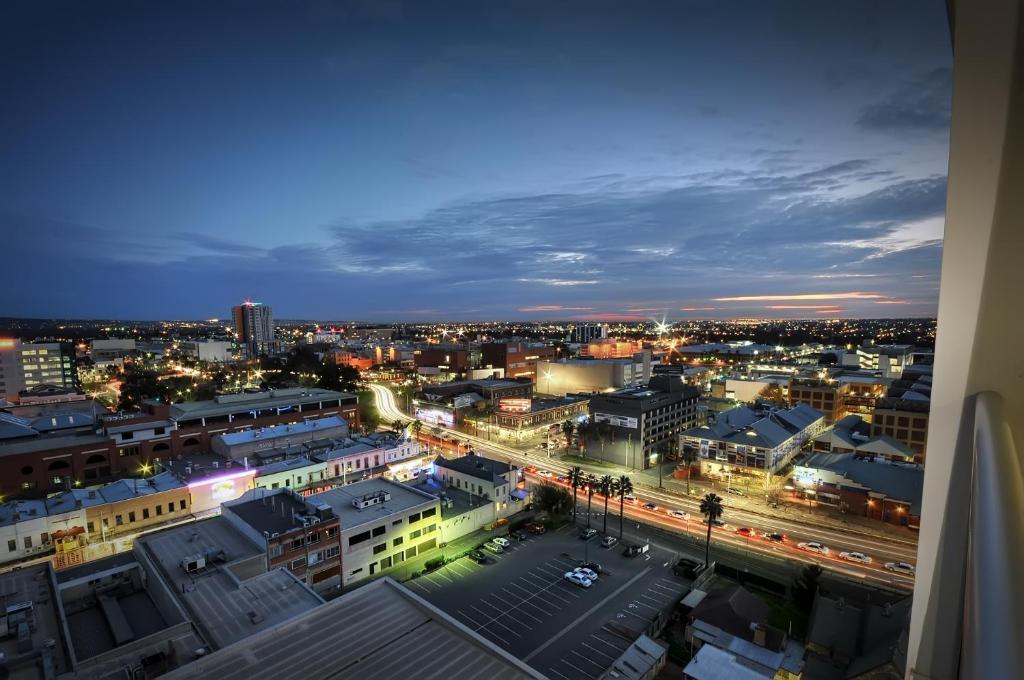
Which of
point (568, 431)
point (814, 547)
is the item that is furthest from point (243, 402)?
point (814, 547)

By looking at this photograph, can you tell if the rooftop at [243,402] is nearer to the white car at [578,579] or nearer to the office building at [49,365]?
the white car at [578,579]

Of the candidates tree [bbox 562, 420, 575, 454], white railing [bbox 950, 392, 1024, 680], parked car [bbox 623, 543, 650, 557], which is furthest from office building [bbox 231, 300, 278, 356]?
white railing [bbox 950, 392, 1024, 680]

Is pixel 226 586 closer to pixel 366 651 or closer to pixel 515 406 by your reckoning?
pixel 366 651

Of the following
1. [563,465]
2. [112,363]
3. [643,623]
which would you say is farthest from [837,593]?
[112,363]

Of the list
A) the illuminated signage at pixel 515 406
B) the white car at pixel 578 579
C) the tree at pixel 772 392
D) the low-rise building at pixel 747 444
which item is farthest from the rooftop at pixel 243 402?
the tree at pixel 772 392

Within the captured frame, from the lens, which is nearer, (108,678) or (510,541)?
(108,678)

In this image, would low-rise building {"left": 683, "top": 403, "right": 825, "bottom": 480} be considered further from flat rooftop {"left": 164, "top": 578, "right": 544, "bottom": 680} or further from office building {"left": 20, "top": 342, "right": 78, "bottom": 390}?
office building {"left": 20, "top": 342, "right": 78, "bottom": 390}

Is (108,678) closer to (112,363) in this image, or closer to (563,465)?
(563,465)
